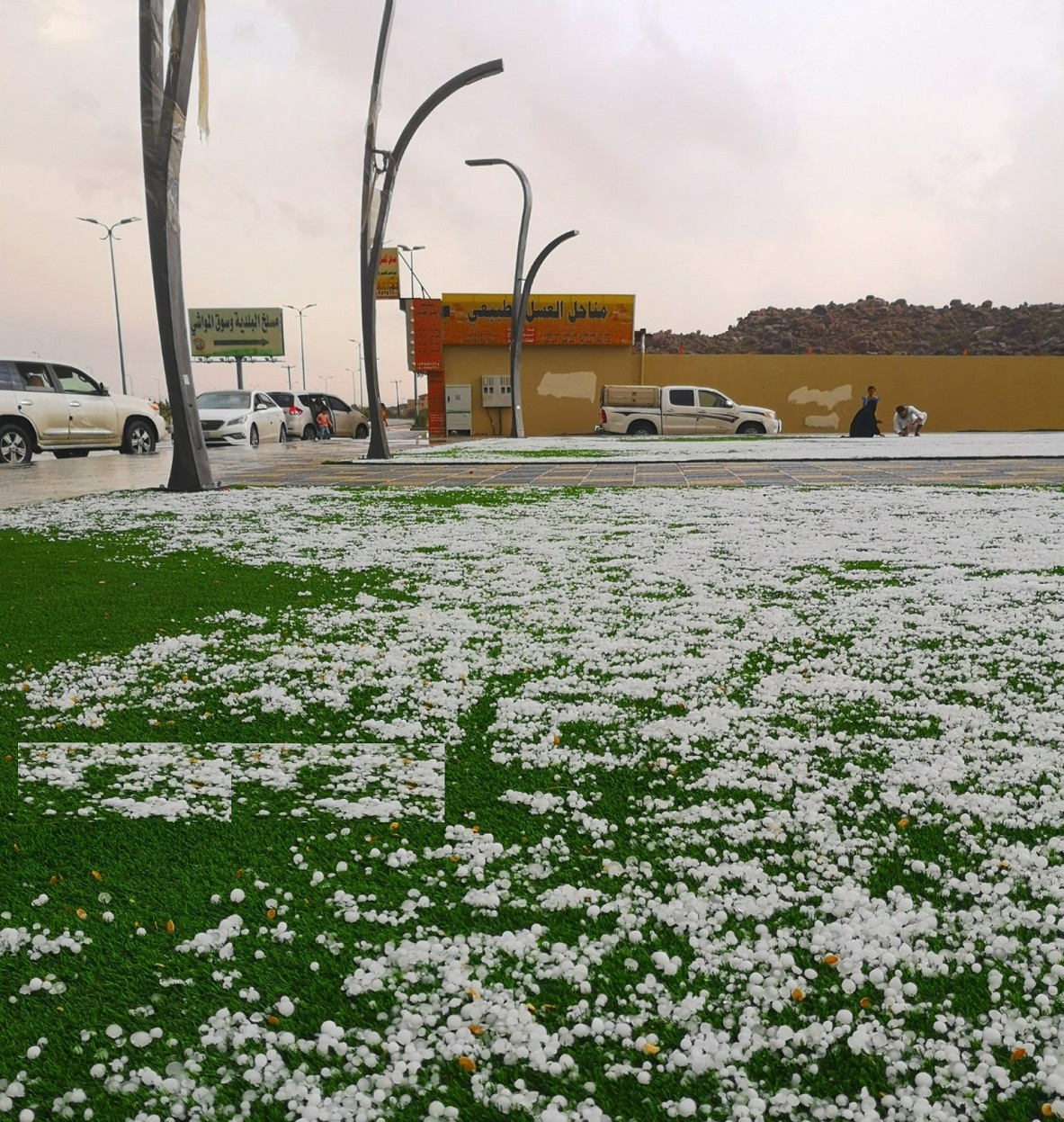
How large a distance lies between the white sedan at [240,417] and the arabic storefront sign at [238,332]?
32.3 m

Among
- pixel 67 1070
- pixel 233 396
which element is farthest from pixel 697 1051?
pixel 233 396

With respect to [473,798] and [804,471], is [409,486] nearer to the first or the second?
[804,471]

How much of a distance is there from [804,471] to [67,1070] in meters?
10.9

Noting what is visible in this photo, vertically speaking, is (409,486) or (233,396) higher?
(233,396)

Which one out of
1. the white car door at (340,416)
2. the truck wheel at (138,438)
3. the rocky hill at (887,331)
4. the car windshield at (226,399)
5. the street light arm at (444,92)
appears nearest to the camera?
the street light arm at (444,92)

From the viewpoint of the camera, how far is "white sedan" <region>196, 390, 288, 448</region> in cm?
2173

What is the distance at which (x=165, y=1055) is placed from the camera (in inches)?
53.6

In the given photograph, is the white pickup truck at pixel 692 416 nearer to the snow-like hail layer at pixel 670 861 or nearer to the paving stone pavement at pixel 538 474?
the paving stone pavement at pixel 538 474

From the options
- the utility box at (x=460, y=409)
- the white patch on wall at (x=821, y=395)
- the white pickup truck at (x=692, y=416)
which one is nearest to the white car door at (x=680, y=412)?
the white pickup truck at (x=692, y=416)

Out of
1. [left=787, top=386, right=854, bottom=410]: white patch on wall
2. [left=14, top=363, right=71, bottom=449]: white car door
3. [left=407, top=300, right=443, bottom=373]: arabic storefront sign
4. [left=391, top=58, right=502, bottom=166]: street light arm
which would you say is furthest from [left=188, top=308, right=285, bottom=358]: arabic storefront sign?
[left=391, top=58, right=502, bottom=166]: street light arm

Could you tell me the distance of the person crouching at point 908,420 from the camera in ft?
76.8

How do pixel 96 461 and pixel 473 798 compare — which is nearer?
pixel 473 798

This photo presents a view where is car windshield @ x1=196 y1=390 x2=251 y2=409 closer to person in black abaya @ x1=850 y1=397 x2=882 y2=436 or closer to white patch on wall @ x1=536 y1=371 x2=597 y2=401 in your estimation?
white patch on wall @ x1=536 y1=371 x2=597 y2=401

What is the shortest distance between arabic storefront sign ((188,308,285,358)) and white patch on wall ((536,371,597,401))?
2804 centimetres
